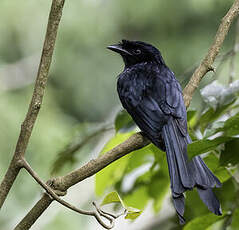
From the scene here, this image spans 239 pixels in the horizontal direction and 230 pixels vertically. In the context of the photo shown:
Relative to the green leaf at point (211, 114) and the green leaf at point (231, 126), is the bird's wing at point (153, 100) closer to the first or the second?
the green leaf at point (211, 114)

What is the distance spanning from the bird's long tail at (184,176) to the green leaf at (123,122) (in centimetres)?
18

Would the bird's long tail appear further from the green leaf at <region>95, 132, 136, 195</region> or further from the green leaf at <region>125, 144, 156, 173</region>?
the green leaf at <region>95, 132, 136, 195</region>

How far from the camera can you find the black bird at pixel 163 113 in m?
2.19

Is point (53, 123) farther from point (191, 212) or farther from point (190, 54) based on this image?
point (191, 212)

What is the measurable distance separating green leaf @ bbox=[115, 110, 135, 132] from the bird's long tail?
0.60 feet

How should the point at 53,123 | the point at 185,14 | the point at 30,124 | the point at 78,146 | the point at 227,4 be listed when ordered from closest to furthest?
1. the point at 30,124
2. the point at 78,146
3. the point at 53,123
4. the point at 227,4
5. the point at 185,14

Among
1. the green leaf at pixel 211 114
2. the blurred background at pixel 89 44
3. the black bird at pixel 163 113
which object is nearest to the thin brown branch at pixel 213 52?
the green leaf at pixel 211 114

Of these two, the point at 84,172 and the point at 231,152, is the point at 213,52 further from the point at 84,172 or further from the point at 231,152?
the point at 84,172

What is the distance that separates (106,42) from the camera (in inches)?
423

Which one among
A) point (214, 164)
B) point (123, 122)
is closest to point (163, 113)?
point (123, 122)

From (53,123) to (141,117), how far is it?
224 inches

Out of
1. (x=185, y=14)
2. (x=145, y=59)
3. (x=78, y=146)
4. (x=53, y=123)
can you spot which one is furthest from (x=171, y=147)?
(x=185, y=14)

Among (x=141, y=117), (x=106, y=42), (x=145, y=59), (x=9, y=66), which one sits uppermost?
(x=9, y=66)

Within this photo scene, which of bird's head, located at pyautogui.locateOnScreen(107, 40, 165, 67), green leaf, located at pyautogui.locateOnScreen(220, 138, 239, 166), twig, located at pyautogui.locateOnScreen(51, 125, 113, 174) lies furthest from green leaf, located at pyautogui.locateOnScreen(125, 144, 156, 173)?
bird's head, located at pyautogui.locateOnScreen(107, 40, 165, 67)
